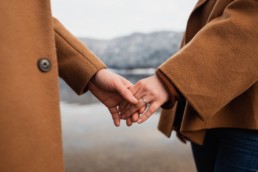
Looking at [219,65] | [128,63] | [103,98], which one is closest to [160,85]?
[219,65]

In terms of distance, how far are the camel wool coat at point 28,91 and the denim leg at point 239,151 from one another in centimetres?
49

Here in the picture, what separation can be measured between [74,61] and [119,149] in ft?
6.12

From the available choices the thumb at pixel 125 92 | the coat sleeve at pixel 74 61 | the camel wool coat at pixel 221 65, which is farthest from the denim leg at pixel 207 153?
the coat sleeve at pixel 74 61

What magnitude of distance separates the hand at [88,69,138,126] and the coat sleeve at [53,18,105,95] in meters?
0.04

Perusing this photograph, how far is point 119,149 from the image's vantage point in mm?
2658

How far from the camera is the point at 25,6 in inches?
23.2

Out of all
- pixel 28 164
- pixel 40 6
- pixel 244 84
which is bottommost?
pixel 244 84

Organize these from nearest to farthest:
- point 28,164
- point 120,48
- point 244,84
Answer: point 28,164 → point 244,84 → point 120,48

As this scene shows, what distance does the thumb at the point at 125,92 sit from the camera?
88 centimetres

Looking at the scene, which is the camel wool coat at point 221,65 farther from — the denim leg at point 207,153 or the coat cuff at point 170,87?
the denim leg at point 207,153

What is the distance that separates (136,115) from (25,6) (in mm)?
510

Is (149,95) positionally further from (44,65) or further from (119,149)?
(119,149)

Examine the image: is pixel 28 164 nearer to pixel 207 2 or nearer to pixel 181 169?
pixel 207 2

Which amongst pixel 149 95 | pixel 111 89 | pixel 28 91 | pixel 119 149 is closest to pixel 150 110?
pixel 149 95
